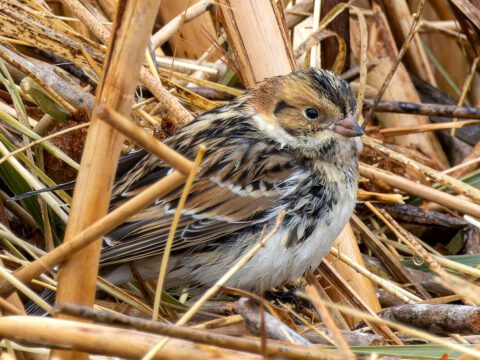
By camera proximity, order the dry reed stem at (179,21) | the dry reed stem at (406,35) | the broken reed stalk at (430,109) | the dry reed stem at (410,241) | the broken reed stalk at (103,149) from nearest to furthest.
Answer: the broken reed stalk at (103,149) → the dry reed stem at (410,241) → the dry reed stem at (179,21) → the broken reed stalk at (430,109) → the dry reed stem at (406,35)

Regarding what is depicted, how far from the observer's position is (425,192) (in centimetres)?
304

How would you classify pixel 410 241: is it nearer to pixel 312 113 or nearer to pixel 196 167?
pixel 312 113

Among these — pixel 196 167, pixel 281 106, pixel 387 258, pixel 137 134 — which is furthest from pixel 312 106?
pixel 137 134

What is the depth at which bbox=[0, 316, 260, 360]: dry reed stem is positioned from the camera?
1657 mm

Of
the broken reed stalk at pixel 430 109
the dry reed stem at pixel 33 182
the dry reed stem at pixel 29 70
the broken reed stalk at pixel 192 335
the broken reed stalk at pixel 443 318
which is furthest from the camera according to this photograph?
the broken reed stalk at pixel 430 109

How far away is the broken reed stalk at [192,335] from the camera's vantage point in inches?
61.5

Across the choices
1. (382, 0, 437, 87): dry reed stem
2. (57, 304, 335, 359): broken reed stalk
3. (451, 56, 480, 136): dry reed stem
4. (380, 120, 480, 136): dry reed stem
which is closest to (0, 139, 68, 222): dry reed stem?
(57, 304, 335, 359): broken reed stalk

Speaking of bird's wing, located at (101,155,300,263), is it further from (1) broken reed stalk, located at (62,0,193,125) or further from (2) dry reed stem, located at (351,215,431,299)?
(2) dry reed stem, located at (351,215,431,299)

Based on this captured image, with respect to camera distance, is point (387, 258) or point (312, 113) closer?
point (312, 113)

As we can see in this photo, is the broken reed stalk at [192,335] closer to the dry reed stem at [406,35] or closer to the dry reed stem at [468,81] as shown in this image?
the dry reed stem at [468,81]

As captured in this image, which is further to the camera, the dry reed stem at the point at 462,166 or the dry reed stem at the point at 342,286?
the dry reed stem at the point at 462,166

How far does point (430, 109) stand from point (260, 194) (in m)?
1.12

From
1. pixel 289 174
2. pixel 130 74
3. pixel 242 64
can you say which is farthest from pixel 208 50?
pixel 130 74

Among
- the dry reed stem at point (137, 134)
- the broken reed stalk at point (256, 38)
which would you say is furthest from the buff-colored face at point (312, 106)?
the dry reed stem at point (137, 134)
